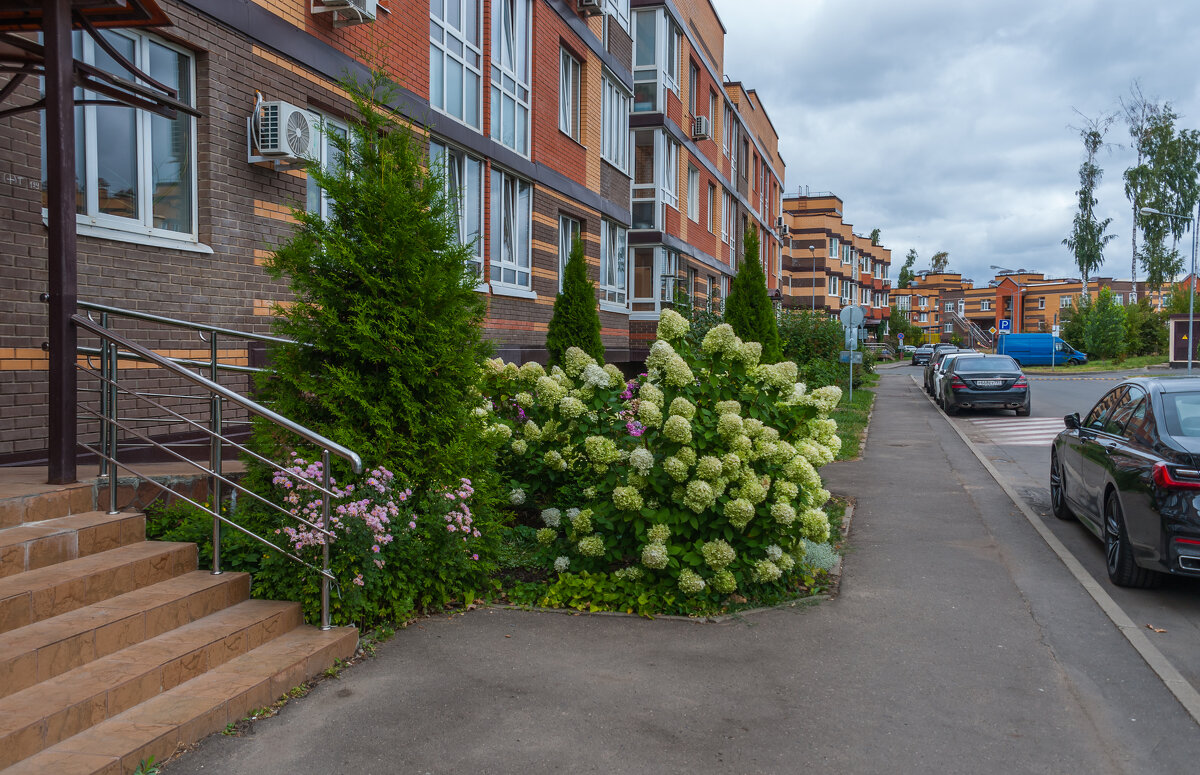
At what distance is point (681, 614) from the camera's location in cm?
606

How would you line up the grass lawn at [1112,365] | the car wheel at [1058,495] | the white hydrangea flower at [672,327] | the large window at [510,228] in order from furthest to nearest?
the grass lawn at [1112,365]
the large window at [510,228]
the car wheel at [1058,495]
the white hydrangea flower at [672,327]

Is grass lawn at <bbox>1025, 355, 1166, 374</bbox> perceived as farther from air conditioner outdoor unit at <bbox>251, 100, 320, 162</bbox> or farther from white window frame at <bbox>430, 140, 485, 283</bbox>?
air conditioner outdoor unit at <bbox>251, 100, 320, 162</bbox>

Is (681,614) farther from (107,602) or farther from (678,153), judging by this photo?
(678,153)

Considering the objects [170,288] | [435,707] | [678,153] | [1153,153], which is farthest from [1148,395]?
[1153,153]

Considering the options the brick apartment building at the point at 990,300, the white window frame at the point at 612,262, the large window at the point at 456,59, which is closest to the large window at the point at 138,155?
the large window at the point at 456,59

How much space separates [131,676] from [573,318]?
988cm

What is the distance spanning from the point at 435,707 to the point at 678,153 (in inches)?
929

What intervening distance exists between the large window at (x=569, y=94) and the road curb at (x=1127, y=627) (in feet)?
36.3

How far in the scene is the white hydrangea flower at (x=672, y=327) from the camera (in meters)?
6.65

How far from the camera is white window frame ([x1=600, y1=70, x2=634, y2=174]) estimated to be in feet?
63.9

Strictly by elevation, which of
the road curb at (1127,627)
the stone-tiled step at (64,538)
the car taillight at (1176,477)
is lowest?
the road curb at (1127,627)

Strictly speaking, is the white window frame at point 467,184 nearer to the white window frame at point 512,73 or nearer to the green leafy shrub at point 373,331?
the white window frame at point 512,73

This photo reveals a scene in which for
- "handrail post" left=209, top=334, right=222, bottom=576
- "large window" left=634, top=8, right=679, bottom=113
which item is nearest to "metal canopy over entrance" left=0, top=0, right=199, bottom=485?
"handrail post" left=209, top=334, right=222, bottom=576

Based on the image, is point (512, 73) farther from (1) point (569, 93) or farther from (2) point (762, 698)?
(2) point (762, 698)
